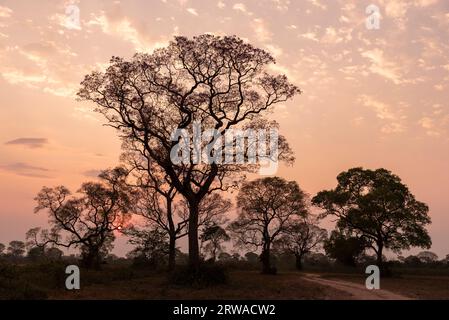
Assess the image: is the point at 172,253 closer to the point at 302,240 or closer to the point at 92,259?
the point at 92,259

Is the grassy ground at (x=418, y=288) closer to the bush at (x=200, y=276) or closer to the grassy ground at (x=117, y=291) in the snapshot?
the grassy ground at (x=117, y=291)

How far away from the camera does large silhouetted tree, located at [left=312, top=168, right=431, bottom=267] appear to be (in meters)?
45.1

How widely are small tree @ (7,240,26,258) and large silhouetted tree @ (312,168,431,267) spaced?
442ft

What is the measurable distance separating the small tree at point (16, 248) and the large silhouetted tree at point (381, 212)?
135 metres

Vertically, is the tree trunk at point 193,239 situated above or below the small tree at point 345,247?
above

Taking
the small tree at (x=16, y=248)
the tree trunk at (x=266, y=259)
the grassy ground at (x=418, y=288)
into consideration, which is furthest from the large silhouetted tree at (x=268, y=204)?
the small tree at (x=16, y=248)

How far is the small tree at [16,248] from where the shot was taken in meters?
146

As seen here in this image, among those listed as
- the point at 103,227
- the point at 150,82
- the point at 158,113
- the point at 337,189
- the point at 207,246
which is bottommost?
the point at 207,246

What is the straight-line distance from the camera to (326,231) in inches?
2948

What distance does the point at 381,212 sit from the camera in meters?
45.8
